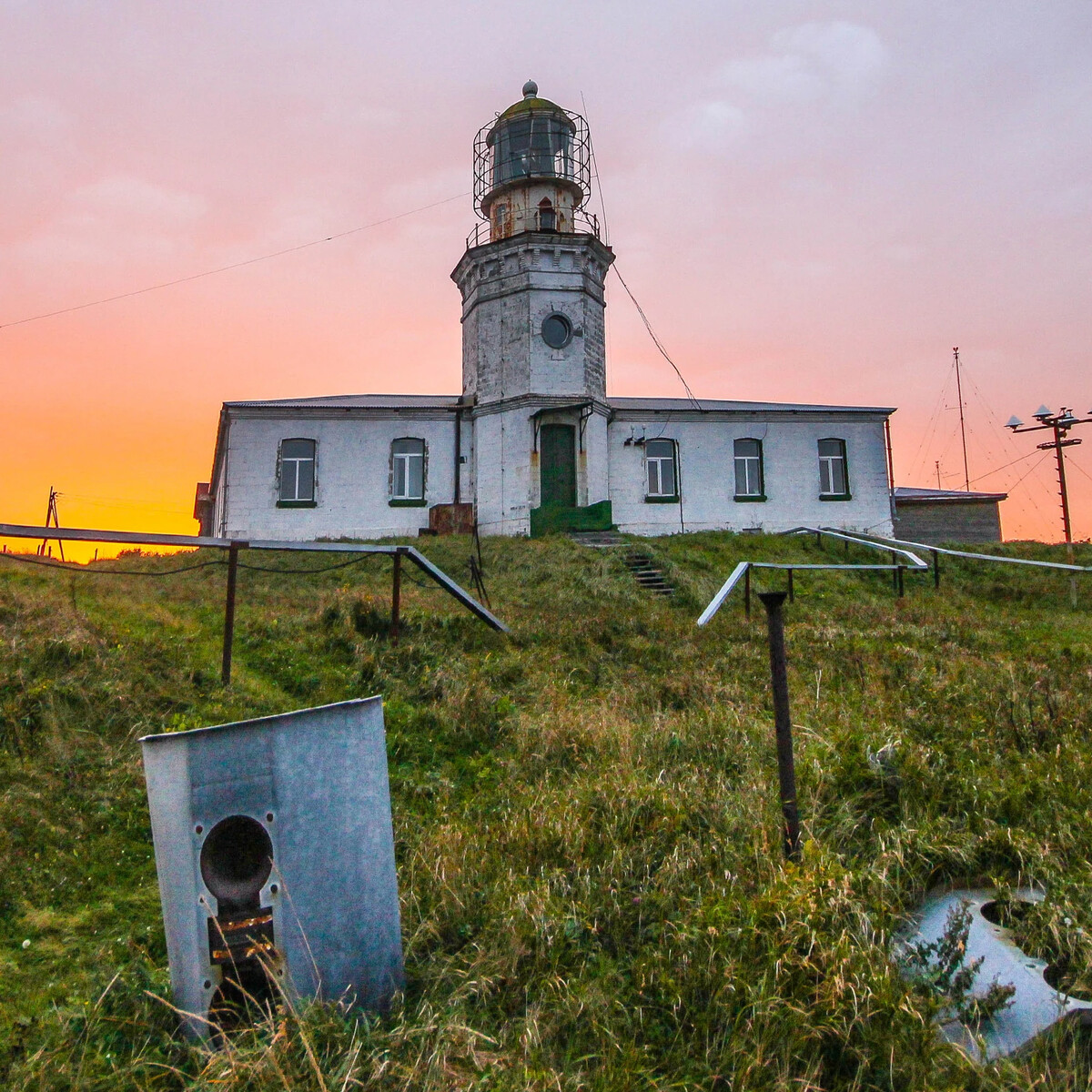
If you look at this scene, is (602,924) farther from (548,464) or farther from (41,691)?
(548,464)

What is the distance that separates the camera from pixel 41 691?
6277mm

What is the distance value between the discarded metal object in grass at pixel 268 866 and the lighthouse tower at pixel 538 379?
60.4 feet

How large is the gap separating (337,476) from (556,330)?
283 inches

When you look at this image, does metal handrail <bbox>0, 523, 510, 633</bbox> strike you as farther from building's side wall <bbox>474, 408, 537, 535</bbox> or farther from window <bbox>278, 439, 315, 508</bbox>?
window <bbox>278, 439, 315, 508</bbox>

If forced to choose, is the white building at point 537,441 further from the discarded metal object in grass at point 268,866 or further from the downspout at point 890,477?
the discarded metal object in grass at point 268,866

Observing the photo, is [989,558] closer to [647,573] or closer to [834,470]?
[647,573]

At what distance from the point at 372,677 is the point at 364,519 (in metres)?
15.0

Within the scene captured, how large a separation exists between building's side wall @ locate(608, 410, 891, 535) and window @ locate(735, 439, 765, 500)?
178 millimetres

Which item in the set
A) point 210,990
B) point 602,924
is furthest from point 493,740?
point 210,990

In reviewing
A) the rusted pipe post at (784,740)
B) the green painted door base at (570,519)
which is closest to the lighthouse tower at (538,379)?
the green painted door base at (570,519)

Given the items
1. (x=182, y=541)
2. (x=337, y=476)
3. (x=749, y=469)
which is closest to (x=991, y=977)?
(x=182, y=541)

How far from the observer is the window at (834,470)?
984 inches

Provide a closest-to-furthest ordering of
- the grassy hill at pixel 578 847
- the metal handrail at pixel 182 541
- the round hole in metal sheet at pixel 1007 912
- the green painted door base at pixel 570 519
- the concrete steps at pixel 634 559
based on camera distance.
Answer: the grassy hill at pixel 578 847 → the round hole in metal sheet at pixel 1007 912 → the metal handrail at pixel 182 541 → the concrete steps at pixel 634 559 → the green painted door base at pixel 570 519

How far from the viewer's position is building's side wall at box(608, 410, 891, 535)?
78.2ft
